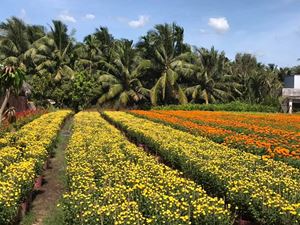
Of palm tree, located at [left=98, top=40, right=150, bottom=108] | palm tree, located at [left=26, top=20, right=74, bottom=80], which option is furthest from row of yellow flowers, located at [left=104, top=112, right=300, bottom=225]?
palm tree, located at [left=26, top=20, right=74, bottom=80]

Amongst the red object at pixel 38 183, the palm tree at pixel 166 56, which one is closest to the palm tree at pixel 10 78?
the red object at pixel 38 183

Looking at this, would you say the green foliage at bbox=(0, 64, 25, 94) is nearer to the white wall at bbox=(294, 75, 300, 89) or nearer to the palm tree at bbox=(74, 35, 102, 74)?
the palm tree at bbox=(74, 35, 102, 74)

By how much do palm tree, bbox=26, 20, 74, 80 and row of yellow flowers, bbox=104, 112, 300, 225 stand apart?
116 ft

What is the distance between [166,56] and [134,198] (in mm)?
37935

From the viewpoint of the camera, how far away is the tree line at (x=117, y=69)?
43.1m

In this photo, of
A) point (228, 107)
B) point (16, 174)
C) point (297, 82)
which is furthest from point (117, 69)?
point (16, 174)

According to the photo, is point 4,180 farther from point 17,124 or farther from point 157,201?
point 17,124

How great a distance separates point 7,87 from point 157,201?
898cm

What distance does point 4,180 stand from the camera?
7535 millimetres

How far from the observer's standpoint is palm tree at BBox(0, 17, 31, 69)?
4559 centimetres

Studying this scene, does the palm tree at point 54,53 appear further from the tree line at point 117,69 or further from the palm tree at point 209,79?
the palm tree at point 209,79

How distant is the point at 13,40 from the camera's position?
46750mm

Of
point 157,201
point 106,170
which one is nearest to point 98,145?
point 106,170

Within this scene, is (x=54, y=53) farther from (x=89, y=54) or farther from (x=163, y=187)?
(x=163, y=187)
